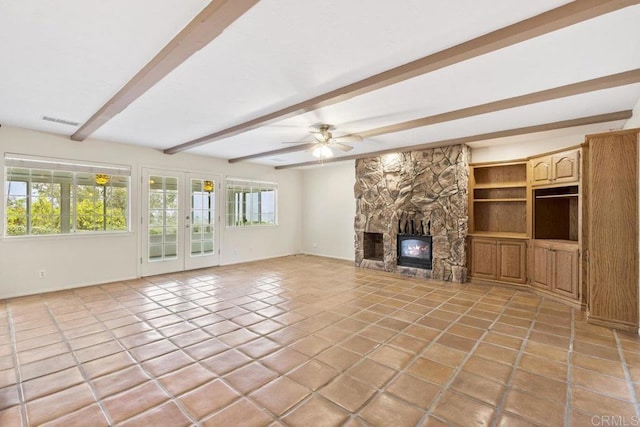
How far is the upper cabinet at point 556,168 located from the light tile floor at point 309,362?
184 centimetres

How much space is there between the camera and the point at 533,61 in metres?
2.51

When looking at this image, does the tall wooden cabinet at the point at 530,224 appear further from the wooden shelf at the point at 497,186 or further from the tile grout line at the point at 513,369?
the tile grout line at the point at 513,369

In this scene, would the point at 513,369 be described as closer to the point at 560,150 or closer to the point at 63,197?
the point at 560,150

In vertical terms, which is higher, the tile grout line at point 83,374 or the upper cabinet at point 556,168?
the upper cabinet at point 556,168

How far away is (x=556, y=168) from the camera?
444cm

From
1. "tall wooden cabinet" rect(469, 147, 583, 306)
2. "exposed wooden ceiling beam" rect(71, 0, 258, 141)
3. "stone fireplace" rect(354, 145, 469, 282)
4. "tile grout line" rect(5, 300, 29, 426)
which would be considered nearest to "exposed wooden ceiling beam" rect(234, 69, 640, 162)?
"tall wooden cabinet" rect(469, 147, 583, 306)

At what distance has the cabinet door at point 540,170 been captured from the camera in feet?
15.1

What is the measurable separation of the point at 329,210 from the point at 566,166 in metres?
5.24

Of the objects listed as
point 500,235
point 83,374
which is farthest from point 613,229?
point 83,374

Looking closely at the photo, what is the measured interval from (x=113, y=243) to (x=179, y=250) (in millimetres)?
1216

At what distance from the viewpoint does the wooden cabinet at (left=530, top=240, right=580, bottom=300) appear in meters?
4.06

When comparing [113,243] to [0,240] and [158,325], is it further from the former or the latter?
[158,325]

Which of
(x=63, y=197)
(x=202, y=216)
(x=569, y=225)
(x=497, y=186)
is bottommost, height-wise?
(x=569, y=225)

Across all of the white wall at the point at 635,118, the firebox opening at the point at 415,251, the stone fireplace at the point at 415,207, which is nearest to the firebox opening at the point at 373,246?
the stone fireplace at the point at 415,207
